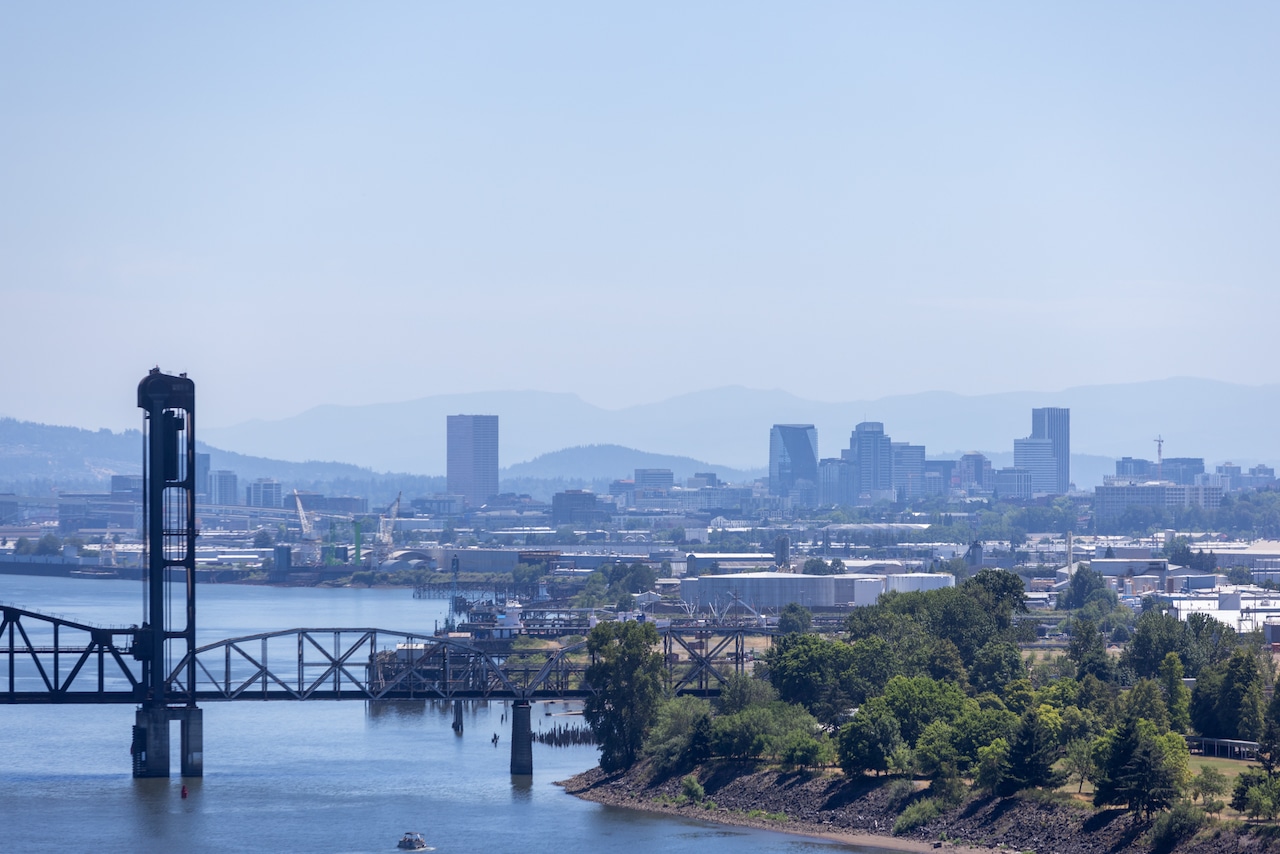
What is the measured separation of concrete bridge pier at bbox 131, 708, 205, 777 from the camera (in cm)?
6116

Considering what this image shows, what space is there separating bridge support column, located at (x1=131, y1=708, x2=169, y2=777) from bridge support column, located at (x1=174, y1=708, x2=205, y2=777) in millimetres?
506

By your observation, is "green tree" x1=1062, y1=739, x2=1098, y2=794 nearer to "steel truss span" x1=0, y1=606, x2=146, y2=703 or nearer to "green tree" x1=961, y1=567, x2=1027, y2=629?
"green tree" x1=961, y1=567, x2=1027, y2=629

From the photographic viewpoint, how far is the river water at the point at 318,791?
171 ft

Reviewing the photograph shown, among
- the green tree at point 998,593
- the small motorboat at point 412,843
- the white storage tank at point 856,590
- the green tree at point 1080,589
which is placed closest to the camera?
the small motorboat at point 412,843

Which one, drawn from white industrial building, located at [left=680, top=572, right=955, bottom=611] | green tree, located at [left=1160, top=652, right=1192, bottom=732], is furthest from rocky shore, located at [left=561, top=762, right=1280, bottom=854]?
white industrial building, located at [left=680, top=572, right=955, bottom=611]

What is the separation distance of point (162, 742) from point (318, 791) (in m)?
5.35

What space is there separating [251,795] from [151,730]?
4.60 meters

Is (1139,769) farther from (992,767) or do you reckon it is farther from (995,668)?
(995,668)

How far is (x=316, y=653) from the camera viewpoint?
107562 millimetres

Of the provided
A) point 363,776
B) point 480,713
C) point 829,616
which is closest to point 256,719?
point 480,713

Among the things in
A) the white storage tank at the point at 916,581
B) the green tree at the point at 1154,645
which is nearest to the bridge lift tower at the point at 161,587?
the green tree at the point at 1154,645

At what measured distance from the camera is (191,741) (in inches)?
2415

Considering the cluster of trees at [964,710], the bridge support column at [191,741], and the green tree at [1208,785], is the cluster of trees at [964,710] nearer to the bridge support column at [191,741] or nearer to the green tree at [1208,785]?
the green tree at [1208,785]

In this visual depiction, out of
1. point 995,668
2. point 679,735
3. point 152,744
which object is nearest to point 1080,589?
point 995,668
